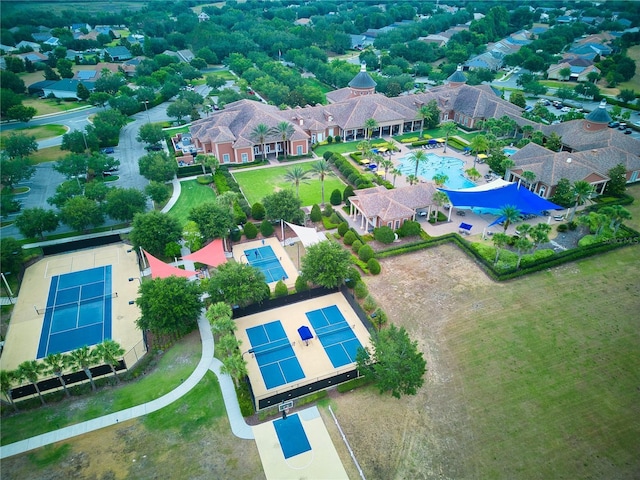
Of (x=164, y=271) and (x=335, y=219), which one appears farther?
(x=335, y=219)

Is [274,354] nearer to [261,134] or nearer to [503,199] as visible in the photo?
[503,199]

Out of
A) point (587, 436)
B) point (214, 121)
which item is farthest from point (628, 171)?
point (214, 121)

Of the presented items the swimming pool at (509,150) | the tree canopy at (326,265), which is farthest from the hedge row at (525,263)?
the swimming pool at (509,150)

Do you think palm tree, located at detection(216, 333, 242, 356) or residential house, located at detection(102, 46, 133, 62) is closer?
palm tree, located at detection(216, 333, 242, 356)

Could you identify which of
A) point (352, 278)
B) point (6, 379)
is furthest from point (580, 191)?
point (6, 379)

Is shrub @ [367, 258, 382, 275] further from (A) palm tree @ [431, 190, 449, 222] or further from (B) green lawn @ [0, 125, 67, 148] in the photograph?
(B) green lawn @ [0, 125, 67, 148]

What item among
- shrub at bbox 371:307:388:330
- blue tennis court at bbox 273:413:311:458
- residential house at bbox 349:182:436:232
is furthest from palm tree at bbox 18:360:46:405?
residential house at bbox 349:182:436:232
